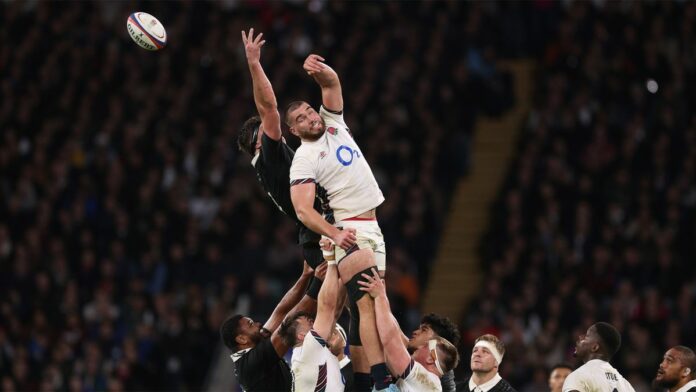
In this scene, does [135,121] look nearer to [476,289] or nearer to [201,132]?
[201,132]

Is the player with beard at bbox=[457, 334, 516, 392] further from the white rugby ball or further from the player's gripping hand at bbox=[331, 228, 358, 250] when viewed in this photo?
the white rugby ball

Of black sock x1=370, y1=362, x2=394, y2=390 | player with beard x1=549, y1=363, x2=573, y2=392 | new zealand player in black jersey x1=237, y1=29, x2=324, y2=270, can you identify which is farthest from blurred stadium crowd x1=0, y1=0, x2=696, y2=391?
black sock x1=370, y1=362, x2=394, y2=390

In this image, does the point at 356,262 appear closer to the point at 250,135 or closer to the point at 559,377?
the point at 250,135

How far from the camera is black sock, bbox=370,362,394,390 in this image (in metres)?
10.2

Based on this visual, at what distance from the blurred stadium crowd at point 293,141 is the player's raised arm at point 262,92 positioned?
7047 millimetres

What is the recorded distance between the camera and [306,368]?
10.4m

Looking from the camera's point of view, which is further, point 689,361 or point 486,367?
point 486,367

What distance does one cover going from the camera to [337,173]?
10289 mm

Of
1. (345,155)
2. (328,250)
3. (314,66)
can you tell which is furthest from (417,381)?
(314,66)

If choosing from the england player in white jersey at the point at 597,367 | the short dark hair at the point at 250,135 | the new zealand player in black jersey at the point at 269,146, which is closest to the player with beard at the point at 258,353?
the new zealand player in black jersey at the point at 269,146

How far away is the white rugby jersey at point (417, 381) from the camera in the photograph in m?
10.1

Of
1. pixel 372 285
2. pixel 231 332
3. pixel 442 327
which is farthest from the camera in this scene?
pixel 231 332

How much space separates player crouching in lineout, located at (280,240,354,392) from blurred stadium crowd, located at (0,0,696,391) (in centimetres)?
663

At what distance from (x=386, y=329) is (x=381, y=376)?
0.38m
